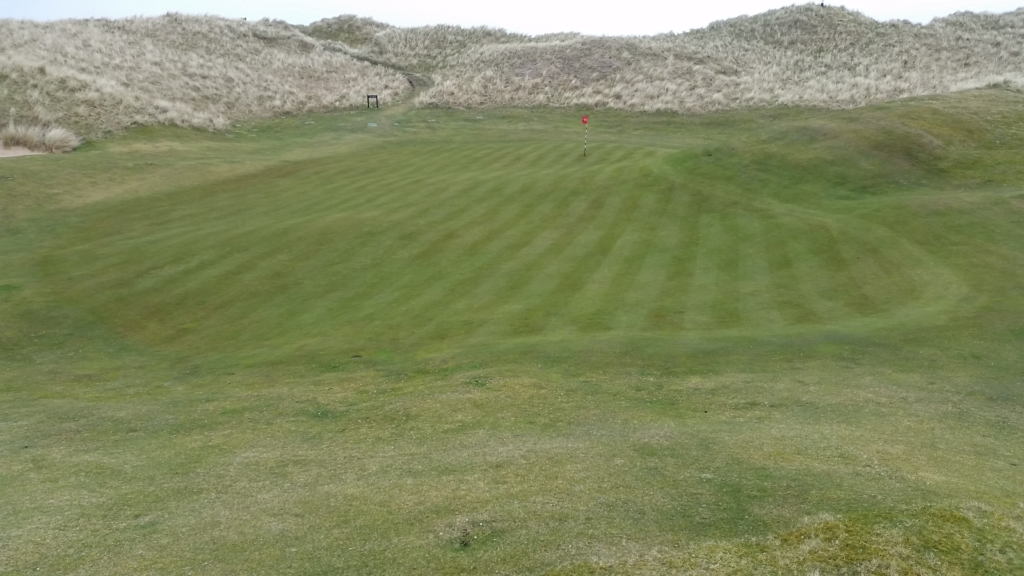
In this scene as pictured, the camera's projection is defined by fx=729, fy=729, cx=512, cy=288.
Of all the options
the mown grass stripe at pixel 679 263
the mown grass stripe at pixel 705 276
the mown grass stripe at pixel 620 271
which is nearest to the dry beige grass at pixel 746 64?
the mown grass stripe at pixel 679 263

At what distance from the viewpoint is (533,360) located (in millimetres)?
14031

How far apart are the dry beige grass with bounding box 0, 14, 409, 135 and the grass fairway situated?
30.5ft

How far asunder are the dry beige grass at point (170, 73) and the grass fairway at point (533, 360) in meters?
9.30

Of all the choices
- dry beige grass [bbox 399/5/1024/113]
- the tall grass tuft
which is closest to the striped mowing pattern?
the tall grass tuft

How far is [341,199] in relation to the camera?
26828mm

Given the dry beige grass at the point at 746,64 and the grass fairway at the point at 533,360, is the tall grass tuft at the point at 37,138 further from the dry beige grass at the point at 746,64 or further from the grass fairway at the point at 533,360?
the dry beige grass at the point at 746,64

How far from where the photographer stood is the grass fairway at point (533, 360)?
7695mm

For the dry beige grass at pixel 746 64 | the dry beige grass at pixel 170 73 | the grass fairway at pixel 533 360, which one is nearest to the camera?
the grass fairway at pixel 533 360

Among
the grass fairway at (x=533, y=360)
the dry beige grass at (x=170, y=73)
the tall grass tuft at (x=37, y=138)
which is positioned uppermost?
the dry beige grass at (x=170, y=73)

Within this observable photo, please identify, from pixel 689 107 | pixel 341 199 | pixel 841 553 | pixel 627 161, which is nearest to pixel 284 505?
pixel 841 553

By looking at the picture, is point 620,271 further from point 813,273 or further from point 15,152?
point 15,152

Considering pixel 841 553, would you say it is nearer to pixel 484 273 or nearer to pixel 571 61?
pixel 484 273

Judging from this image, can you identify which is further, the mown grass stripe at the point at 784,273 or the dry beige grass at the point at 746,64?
the dry beige grass at the point at 746,64

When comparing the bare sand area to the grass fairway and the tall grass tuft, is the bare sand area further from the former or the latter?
the grass fairway
